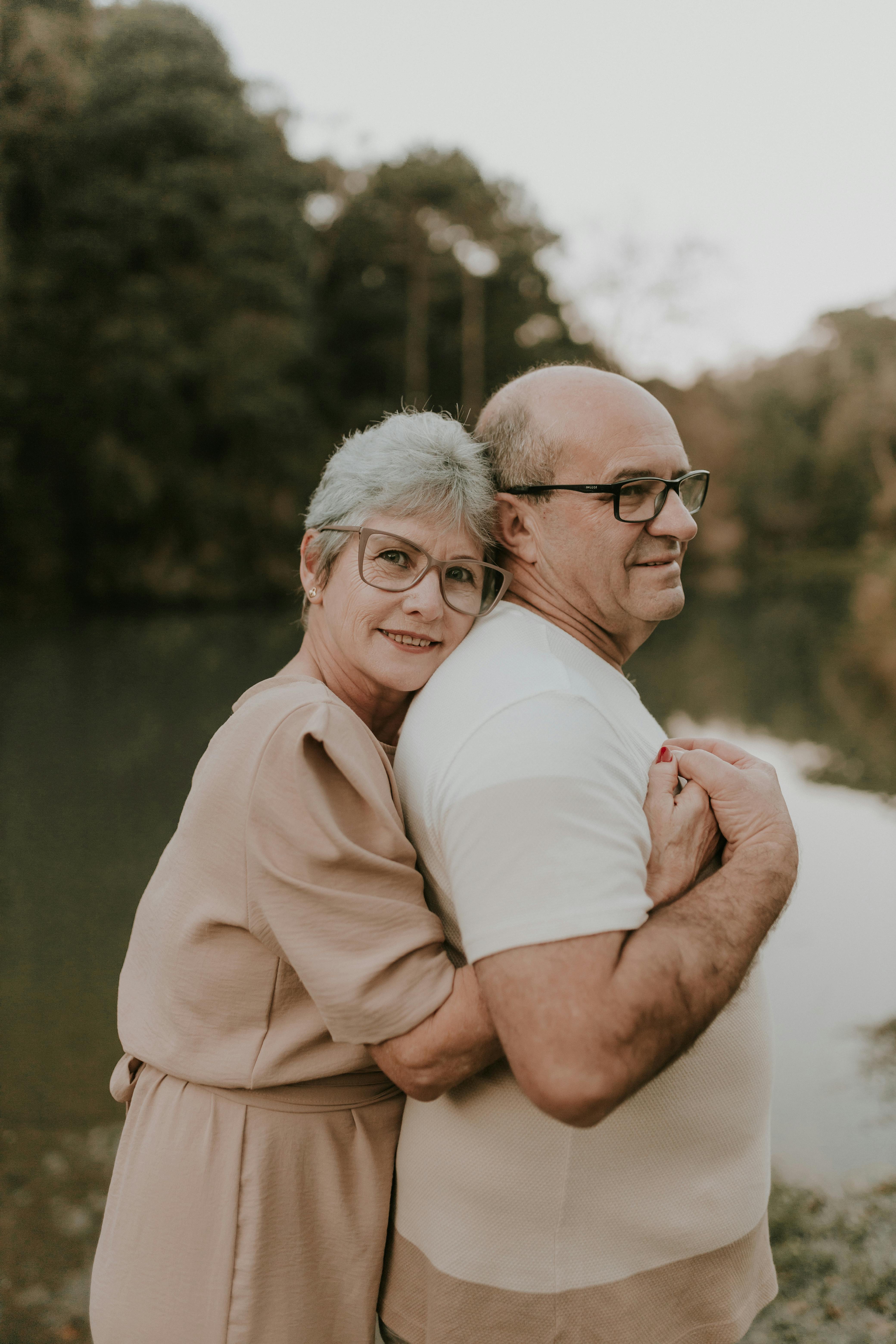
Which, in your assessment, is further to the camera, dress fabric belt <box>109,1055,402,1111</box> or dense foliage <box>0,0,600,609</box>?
dense foliage <box>0,0,600,609</box>

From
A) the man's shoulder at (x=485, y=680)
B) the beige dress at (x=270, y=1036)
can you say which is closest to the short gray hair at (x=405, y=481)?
the man's shoulder at (x=485, y=680)

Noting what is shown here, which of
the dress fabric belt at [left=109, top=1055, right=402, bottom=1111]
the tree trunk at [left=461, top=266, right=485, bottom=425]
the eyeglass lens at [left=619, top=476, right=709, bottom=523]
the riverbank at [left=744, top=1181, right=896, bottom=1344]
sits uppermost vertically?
the tree trunk at [left=461, top=266, right=485, bottom=425]

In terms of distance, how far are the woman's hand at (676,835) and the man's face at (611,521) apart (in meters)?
0.43

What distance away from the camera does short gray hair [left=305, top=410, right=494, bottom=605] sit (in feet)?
6.46

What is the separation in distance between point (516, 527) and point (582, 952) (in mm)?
1036

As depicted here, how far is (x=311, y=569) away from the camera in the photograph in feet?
7.12

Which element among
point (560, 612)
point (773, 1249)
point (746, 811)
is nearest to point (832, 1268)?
point (773, 1249)

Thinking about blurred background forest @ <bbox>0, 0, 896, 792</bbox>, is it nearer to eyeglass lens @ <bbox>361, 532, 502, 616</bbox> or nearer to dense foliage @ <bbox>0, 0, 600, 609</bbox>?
dense foliage @ <bbox>0, 0, 600, 609</bbox>

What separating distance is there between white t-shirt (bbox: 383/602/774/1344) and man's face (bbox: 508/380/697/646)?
9.9 inches

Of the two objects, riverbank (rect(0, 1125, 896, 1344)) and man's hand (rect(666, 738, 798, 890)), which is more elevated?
man's hand (rect(666, 738, 798, 890))

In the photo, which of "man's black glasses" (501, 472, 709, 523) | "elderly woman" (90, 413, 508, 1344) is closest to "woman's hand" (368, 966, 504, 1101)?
"elderly woman" (90, 413, 508, 1344)

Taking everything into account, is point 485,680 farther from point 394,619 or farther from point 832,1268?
point 832,1268

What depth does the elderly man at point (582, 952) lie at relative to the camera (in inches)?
57.2

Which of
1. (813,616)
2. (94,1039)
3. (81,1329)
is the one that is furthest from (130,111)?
(81,1329)
